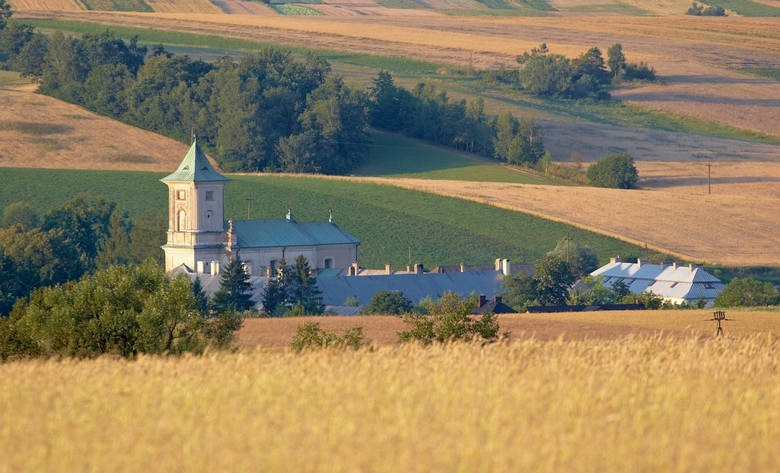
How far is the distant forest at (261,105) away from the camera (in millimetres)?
141125

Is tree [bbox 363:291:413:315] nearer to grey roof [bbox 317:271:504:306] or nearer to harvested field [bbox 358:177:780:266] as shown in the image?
grey roof [bbox 317:271:504:306]

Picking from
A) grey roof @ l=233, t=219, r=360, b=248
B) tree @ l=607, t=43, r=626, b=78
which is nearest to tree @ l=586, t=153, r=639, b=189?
grey roof @ l=233, t=219, r=360, b=248

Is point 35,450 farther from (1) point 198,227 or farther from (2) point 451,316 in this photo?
(1) point 198,227

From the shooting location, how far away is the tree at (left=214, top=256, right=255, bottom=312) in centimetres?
8466

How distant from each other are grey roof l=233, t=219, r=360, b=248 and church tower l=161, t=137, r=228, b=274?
1.61 meters

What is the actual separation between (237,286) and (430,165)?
176 feet

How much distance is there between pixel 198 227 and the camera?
102062 millimetres

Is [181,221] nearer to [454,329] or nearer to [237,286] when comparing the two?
[237,286]

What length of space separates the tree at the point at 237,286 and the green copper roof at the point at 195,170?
13.9 metres

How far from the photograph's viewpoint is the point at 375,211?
4518 inches

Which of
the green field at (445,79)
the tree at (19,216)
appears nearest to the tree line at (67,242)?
the tree at (19,216)

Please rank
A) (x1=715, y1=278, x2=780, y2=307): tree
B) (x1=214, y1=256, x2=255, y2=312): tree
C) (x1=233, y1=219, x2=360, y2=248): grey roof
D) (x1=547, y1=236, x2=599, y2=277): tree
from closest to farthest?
(x1=715, y1=278, x2=780, y2=307): tree, (x1=214, y1=256, x2=255, y2=312): tree, (x1=547, y1=236, x2=599, y2=277): tree, (x1=233, y1=219, x2=360, y2=248): grey roof

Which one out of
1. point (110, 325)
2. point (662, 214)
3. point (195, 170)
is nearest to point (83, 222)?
point (195, 170)

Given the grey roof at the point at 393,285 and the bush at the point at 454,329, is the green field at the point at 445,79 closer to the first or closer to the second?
the grey roof at the point at 393,285
